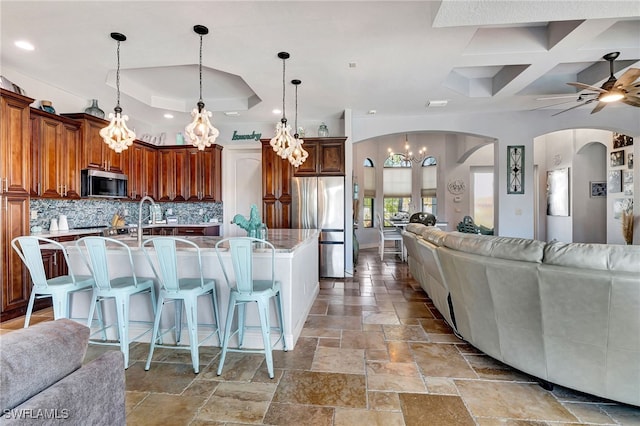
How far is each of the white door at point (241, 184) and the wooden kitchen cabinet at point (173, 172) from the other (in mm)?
784

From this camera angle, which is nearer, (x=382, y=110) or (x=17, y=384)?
(x=17, y=384)

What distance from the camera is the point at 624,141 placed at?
6.19m

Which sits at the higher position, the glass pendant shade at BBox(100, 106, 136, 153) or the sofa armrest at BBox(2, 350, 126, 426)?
the glass pendant shade at BBox(100, 106, 136, 153)

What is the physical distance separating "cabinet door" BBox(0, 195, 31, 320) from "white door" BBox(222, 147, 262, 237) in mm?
3210

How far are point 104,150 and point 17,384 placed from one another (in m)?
4.92

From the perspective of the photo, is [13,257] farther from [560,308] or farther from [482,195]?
[482,195]

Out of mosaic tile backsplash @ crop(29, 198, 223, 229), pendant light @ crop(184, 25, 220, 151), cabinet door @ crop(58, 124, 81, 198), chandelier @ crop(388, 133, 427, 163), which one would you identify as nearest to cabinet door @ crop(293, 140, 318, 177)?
mosaic tile backsplash @ crop(29, 198, 223, 229)

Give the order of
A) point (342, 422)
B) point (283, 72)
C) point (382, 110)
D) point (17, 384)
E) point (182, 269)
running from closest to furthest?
point (17, 384) < point (342, 422) < point (182, 269) < point (283, 72) < point (382, 110)

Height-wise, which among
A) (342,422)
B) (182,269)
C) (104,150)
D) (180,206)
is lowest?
(342,422)

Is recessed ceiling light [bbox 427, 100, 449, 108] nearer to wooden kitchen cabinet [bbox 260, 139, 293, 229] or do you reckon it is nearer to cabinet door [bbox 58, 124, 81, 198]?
wooden kitchen cabinet [bbox 260, 139, 293, 229]

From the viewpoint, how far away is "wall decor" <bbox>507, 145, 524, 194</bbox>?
225 inches

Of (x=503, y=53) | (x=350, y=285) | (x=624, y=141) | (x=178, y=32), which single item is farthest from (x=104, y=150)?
(x=624, y=141)

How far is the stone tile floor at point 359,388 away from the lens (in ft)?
6.04

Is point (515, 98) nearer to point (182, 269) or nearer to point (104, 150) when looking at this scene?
point (182, 269)
